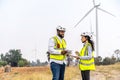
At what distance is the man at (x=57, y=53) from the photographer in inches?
366

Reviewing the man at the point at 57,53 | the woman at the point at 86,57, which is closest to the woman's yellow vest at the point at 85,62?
the woman at the point at 86,57

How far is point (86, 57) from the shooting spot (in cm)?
975

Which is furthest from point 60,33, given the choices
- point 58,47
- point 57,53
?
point 57,53

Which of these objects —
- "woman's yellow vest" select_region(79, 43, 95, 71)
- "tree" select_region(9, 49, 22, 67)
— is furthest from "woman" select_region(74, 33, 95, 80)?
"tree" select_region(9, 49, 22, 67)

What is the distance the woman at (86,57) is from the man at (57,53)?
0.54 m

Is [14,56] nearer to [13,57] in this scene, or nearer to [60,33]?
[13,57]

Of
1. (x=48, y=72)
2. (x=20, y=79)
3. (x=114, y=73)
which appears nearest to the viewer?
(x=20, y=79)

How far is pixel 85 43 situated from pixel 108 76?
304 inches

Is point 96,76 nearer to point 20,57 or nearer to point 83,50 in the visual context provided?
point 83,50

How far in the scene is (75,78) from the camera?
1680 centimetres

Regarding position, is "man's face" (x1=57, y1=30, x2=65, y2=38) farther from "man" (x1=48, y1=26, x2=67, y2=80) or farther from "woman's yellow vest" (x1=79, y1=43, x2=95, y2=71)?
"woman's yellow vest" (x1=79, y1=43, x2=95, y2=71)

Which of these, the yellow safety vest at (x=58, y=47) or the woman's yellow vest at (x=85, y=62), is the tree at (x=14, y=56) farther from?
the yellow safety vest at (x=58, y=47)

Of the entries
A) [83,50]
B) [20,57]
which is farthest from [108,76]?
[20,57]

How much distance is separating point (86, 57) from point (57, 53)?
2.71ft
